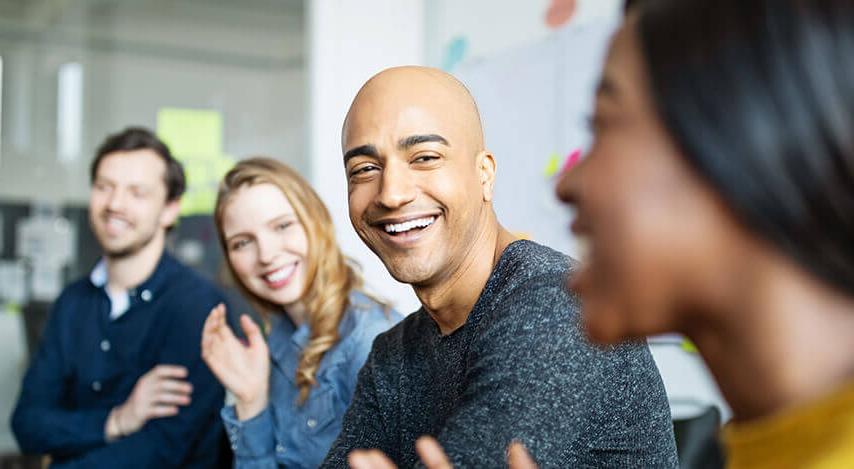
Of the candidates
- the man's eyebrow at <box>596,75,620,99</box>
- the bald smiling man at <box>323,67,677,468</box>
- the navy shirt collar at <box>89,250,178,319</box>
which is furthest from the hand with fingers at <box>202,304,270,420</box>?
the man's eyebrow at <box>596,75,620,99</box>

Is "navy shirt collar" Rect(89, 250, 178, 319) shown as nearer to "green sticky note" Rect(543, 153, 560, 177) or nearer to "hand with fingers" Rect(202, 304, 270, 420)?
"hand with fingers" Rect(202, 304, 270, 420)

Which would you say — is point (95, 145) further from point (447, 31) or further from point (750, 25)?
point (750, 25)

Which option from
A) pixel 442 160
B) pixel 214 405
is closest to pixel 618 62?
pixel 442 160

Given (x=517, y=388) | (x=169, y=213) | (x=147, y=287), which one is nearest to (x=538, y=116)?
(x=169, y=213)

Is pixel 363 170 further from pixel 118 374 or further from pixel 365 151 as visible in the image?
pixel 118 374

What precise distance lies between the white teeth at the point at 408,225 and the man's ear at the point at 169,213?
1.83 m

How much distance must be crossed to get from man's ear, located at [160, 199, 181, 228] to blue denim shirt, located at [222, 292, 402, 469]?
3.29 ft

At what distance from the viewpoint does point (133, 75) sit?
15.5ft

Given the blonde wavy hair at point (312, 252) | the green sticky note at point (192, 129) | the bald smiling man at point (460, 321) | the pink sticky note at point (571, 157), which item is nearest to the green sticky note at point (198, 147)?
the green sticky note at point (192, 129)

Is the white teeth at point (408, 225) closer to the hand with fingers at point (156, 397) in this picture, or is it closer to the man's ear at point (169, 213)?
the hand with fingers at point (156, 397)

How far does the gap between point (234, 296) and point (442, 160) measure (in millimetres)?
2775

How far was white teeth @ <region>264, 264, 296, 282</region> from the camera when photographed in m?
2.36

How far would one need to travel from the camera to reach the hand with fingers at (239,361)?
219 cm

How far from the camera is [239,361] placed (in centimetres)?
220
